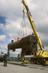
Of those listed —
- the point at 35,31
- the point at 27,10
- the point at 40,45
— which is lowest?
the point at 40,45

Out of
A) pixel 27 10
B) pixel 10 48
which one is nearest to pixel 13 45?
pixel 10 48

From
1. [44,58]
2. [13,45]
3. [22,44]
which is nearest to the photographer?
[44,58]

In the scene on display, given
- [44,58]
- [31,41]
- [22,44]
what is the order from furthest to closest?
[22,44], [31,41], [44,58]

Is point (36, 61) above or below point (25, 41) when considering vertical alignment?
below

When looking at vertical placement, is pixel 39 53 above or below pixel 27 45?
below

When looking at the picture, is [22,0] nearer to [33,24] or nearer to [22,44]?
[33,24]

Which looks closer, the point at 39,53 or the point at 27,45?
the point at 39,53

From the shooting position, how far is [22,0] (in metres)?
62.7

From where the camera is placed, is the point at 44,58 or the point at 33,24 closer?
the point at 44,58

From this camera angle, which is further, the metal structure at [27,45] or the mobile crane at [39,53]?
the metal structure at [27,45]

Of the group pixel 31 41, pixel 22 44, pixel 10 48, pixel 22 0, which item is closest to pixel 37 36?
pixel 22 0

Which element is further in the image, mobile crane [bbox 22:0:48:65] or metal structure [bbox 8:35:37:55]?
metal structure [bbox 8:35:37:55]

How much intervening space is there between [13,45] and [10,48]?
7.46 metres

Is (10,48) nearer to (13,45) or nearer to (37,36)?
(13,45)
